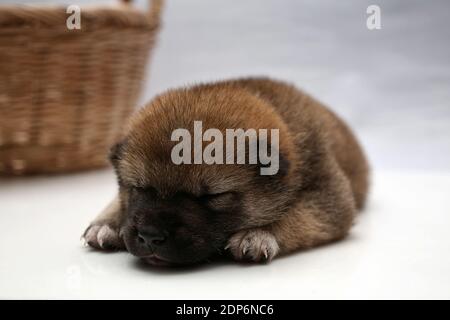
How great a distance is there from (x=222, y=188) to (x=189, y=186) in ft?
0.38

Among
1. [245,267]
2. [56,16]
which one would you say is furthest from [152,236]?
[56,16]

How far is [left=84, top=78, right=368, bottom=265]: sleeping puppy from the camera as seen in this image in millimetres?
2006

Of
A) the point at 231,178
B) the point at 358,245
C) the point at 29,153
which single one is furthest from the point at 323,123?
the point at 29,153

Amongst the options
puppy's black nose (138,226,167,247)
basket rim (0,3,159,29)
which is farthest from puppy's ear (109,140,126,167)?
basket rim (0,3,159,29)

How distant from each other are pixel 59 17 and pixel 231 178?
73.2 inches

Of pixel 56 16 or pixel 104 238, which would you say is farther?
pixel 56 16

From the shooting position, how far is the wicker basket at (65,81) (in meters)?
3.48

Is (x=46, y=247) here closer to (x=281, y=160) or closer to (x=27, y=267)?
(x=27, y=267)

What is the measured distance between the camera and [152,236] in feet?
Result: 6.38

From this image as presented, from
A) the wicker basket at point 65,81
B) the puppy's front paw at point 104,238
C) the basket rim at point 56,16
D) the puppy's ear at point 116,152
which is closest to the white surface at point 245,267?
the puppy's front paw at point 104,238

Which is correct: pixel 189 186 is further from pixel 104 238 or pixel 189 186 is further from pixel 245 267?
pixel 104 238

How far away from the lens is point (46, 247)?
94.9 inches

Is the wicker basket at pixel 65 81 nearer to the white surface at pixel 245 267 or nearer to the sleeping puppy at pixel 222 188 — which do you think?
the white surface at pixel 245 267
